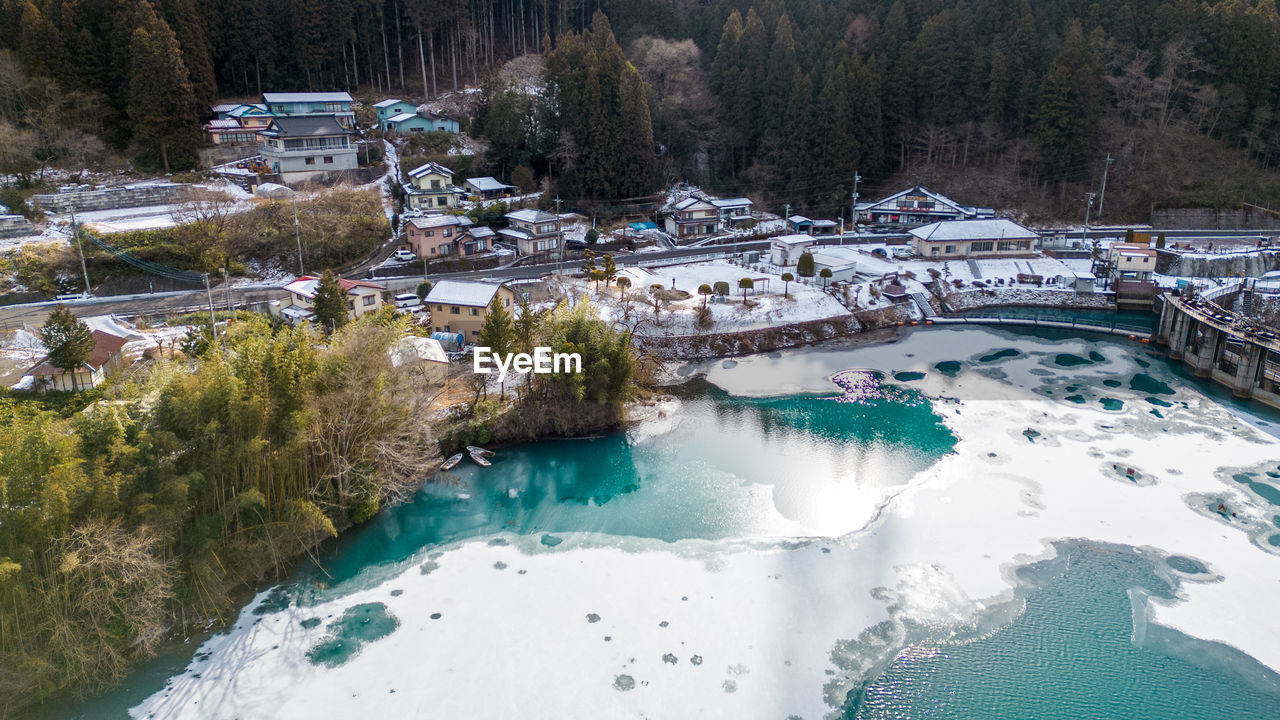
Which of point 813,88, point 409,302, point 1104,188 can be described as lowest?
point 409,302

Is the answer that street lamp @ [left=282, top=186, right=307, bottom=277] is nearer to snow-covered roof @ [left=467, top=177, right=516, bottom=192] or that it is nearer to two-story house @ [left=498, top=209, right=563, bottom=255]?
two-story house @ [left=498, top=209, right=563, bottom=255]

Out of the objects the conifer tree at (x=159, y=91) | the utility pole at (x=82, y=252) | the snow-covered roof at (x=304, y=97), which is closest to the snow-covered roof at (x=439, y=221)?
the utility pole at (x=82, y=252)

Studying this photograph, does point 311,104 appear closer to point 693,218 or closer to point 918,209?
point 693,218

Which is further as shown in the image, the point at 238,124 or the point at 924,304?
the point at 238,124

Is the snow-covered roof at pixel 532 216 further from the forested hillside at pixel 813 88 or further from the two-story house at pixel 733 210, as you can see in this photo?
the two-story house at pixel 733 210

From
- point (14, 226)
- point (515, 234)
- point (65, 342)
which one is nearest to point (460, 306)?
point (515, 234)

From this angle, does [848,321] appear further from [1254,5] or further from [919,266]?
[1254,5]

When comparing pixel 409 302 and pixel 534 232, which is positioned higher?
pixel 534 232

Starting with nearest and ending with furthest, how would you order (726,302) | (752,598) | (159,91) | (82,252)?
(752,598) < (82,252) < (726,302) < (159,91)
